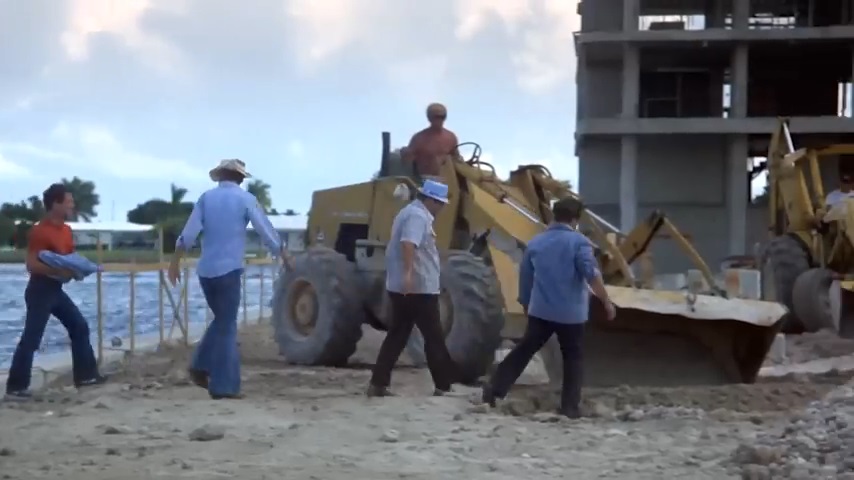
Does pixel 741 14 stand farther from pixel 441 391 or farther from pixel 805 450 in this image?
pixel 805 450

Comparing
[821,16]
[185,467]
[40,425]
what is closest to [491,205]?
[40,425]

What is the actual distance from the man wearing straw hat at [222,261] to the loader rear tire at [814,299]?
25.3 ft

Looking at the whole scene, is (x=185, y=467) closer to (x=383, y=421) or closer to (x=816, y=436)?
(x=383, y=421)

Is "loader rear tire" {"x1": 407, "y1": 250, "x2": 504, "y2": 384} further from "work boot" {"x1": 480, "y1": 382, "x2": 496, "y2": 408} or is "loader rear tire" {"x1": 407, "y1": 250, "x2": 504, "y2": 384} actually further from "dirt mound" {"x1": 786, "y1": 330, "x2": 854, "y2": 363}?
"dirt mound" {"x1": 786, "y1": 330, "x2": 854, "y2": 363}

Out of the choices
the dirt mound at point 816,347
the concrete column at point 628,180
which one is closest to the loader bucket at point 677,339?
the dirt mound at point 816,347

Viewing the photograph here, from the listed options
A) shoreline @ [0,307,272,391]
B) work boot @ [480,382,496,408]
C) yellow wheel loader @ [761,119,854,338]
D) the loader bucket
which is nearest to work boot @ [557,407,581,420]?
work boot @ [480,382,496,408]

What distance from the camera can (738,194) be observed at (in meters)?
40.6

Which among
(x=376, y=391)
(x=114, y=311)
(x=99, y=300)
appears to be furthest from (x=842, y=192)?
(x=114, y=311)

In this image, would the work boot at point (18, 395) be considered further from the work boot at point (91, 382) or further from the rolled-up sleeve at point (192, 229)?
the rolled-up sleeve at point (192, 229)

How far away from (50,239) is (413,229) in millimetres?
2835

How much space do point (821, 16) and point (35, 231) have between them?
3596 centimetres

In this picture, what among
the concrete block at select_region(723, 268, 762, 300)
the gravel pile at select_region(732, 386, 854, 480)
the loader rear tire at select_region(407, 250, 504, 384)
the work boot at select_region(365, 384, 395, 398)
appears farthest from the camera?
the concrete block at select_region(723, 268, 762, 300)

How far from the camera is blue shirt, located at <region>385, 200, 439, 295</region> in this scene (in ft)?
31.0

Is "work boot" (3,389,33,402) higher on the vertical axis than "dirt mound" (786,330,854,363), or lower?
lower
